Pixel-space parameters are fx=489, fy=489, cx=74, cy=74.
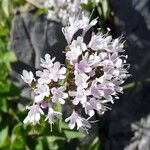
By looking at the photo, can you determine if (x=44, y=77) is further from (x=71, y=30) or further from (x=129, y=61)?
(x=129, y=61)

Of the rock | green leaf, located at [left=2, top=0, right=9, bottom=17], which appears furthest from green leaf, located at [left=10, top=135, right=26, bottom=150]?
green leaf, located at [left=2, top=0, right=9, bottom=17]

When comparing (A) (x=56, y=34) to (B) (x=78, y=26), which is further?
(A) (x=56, y=34)

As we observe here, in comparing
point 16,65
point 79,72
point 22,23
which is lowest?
point 79,72

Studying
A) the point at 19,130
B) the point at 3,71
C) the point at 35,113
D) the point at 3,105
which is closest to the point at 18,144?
the point at 19,130

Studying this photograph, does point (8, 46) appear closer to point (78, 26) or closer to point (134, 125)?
point (134, 125)

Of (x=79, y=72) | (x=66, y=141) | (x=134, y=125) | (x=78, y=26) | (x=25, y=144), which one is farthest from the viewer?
(x=134, y=125)

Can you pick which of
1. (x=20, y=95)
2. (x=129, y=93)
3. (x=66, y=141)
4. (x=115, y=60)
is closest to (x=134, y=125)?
(x=129, y=93)

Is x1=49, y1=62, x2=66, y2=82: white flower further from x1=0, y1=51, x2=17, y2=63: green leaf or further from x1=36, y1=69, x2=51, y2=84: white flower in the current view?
x1=0, y1=51, x2=17, y2=63: green leaf
